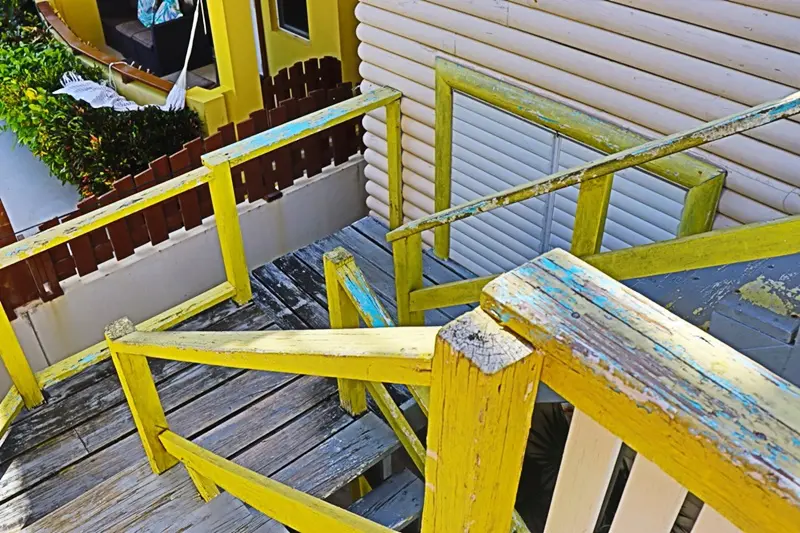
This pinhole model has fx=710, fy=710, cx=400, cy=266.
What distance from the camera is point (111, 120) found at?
759 cm

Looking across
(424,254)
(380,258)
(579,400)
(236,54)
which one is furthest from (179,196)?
(579,400)

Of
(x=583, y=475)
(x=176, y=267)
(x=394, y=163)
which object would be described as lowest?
(x=176, y=267)

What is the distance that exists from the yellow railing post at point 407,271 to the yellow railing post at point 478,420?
2.93m

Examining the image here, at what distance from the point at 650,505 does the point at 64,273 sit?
456 cm

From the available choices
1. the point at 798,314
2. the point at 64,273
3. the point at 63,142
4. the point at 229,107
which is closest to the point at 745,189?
the point at 798,314

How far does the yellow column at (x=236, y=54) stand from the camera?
751cm

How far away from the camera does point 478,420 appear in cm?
108

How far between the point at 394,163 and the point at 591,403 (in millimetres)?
4382

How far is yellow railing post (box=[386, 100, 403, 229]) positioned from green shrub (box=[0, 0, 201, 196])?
3.28 meters

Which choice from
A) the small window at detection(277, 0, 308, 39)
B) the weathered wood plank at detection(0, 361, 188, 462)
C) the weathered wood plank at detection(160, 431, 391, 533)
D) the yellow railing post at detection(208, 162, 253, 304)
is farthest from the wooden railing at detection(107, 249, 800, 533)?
the small window at detection(277, 0, 308, 39)

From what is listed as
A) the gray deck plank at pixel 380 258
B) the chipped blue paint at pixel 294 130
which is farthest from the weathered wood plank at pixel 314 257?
the chipped blue paint at pixel 294 130

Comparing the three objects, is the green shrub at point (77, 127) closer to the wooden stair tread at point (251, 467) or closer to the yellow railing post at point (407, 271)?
the yellow railing post at point (407, 271)

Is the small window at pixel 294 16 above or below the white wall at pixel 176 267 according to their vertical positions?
above

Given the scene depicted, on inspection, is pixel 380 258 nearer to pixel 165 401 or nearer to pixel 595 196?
pixel 165 401
